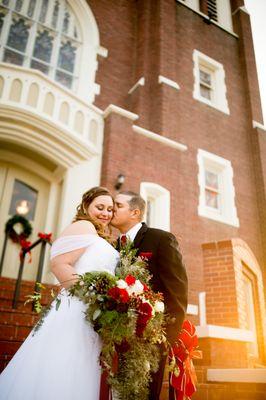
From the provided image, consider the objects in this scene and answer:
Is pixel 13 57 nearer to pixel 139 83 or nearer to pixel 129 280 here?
pixel 139 83

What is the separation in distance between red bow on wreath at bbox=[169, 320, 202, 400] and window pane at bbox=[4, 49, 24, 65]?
27.5 feet

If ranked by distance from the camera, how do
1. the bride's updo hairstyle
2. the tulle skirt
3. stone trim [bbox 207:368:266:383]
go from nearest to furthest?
the tulle skirt, the bride's updo hairstyle, stone trim [bbox 207:368:266:383]

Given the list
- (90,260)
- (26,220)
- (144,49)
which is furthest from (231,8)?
(90,260)

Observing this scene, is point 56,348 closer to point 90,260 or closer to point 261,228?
point 90,260

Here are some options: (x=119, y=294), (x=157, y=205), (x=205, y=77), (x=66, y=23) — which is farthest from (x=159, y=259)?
(x=205, y=77)

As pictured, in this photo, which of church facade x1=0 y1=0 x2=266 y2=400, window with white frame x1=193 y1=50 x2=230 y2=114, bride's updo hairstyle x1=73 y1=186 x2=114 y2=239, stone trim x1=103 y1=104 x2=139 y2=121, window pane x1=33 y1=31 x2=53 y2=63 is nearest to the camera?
bride's updo hairstyle x1=73 y1=186 x2=114 y2=239

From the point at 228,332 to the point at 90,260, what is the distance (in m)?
2.83

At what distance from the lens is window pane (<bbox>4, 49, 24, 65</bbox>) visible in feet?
28.6

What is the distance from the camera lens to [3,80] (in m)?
7.07

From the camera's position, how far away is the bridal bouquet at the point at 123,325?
1.95 metres

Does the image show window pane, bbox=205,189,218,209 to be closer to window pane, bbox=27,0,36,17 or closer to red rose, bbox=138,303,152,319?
window pane, bbox=27,0,36,17

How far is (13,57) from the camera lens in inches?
347

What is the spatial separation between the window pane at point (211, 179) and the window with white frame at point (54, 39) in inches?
168

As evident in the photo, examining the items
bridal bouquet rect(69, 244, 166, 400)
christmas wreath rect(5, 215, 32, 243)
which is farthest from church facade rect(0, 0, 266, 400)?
bridal bouquet rect(69, 244, 166, 400)
